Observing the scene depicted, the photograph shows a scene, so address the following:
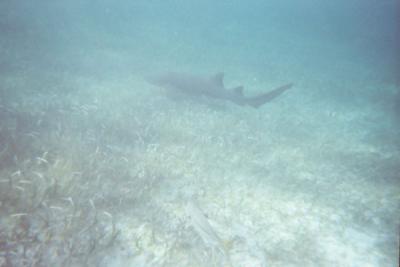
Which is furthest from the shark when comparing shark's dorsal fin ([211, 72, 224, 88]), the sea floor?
the sea floor

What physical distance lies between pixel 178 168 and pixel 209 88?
724 centimetres

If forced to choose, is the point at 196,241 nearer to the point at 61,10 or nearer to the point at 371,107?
the point at 371,107

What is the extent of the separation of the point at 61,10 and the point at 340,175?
121ft

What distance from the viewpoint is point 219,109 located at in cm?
1408

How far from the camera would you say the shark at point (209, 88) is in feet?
45.2

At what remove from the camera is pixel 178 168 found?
7844 mm

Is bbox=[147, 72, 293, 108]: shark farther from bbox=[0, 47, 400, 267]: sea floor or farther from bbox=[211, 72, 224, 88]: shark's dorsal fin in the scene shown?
bbox=[0, 47, 400, 267]: sea floor

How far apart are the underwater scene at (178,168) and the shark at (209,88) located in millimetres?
75

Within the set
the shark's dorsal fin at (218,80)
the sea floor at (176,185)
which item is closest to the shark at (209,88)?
→ the shark's dorsal fin at (218,80)

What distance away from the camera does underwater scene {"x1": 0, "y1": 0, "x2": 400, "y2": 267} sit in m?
4.80

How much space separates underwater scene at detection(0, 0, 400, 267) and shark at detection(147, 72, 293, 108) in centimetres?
8

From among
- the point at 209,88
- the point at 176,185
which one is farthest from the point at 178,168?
the point at 209,88

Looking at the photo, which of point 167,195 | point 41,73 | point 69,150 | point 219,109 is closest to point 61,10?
point 41,73

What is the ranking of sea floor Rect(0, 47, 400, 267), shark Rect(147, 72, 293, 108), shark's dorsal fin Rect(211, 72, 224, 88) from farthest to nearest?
shark's dorsal fin Rect(211, 72, 224, 88) < shark Rect(147, 72, 293, 108) < sea floor Rect(0, 47, 400, 267)
